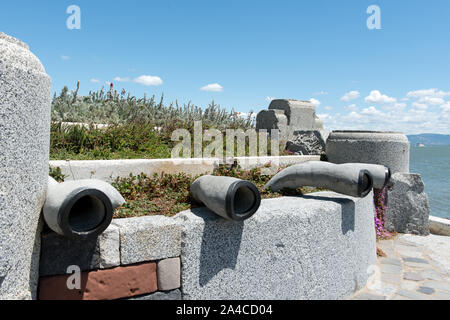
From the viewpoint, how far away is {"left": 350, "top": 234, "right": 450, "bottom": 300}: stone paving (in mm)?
3934

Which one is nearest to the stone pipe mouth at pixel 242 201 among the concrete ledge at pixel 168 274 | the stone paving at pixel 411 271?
the concrete ledge at pixel 168 274

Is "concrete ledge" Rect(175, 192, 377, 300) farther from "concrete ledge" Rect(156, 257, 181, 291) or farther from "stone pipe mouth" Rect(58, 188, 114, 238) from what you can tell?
"stone pipe mouth" Rect(58, 188, 114, 238)

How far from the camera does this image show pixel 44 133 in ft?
7.62

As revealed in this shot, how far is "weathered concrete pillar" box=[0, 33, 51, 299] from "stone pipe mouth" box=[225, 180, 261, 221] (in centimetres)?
137

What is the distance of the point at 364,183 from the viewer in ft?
12.9

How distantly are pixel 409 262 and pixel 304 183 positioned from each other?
2273 millimetres

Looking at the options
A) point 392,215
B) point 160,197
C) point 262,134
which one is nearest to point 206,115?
point 262,134

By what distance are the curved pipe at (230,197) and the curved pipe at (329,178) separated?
1.34 m

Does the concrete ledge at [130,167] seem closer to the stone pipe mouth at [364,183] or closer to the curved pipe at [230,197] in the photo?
the curved pipe at [230,197]

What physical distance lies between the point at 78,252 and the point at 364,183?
121 inches

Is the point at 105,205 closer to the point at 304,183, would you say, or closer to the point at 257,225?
the point at 257,225

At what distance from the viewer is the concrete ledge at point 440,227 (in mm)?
6684


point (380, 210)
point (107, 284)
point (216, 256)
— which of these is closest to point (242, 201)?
point (216, 256)

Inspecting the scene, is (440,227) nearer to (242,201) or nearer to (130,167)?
(242,201)
